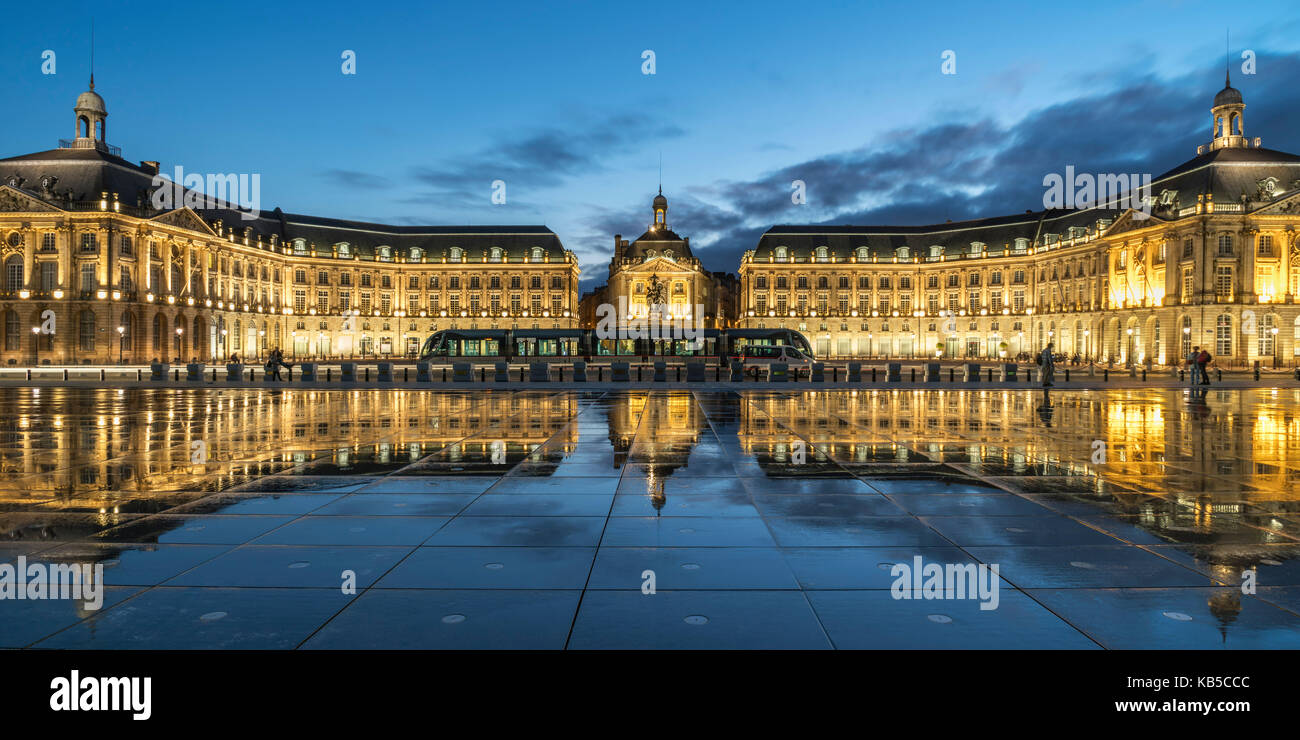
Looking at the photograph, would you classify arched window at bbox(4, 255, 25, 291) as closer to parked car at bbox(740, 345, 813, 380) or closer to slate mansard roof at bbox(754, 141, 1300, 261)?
parked car at bbox(740, 345, 813, 380)

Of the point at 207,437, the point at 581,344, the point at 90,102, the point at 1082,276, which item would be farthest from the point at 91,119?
the point at 1082,276

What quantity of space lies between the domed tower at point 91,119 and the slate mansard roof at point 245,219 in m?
3.89

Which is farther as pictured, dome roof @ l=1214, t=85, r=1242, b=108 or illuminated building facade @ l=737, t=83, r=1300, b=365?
dome roof @ l=1214, t=85, r=1242, b=108

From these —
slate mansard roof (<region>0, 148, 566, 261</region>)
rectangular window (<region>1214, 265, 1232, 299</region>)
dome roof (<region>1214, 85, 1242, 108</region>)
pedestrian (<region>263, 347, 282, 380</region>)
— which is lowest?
pedestrian (<region>263, 347, 282, 380</region>)

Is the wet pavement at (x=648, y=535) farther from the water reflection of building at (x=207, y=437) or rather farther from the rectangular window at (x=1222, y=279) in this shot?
the rectangular window at (x=1222, y=279)

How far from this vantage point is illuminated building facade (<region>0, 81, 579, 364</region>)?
77.6 meters

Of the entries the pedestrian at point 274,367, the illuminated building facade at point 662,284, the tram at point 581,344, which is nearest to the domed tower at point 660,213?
the illuminated building facade at point 662,284

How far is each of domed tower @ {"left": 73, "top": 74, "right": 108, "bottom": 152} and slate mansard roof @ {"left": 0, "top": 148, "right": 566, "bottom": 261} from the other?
389 centimetres

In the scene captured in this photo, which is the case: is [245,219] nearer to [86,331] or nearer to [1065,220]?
[86,331]

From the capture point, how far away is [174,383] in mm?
42156

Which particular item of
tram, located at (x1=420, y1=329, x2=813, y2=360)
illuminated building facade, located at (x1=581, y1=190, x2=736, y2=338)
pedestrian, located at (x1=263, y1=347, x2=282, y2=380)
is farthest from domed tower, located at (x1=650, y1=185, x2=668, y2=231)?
pedestrian, located at (x1=263, y1=347, x2=282, y2=380)

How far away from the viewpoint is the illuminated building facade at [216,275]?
7762 centimetres

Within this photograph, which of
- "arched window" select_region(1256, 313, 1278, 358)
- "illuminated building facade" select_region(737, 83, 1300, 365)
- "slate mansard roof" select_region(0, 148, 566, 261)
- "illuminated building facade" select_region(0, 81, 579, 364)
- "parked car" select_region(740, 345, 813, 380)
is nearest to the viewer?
"parked car" select_region(740, 345, 813, 380)
